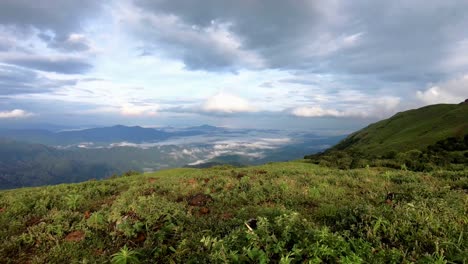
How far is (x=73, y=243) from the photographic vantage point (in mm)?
8281

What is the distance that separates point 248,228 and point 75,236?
21.4 ft

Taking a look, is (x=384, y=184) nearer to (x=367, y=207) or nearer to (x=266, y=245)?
(x=367, y=207)

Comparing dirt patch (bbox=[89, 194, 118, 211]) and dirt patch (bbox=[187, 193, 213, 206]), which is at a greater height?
dirt patch (bbox=[187, 193, 213, 206])

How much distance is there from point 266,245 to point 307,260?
1.01 metres

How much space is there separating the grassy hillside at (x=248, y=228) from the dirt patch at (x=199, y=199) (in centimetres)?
5

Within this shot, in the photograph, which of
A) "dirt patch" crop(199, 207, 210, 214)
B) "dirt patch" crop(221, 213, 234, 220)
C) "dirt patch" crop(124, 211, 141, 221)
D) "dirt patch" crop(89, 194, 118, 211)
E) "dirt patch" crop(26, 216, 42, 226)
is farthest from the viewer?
"dirt patch" crop(89, 194, 118, 211)

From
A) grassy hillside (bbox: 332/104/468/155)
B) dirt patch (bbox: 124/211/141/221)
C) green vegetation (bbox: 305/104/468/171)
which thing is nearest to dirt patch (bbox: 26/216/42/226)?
dirt patch (bbox: 124/211/141/221)

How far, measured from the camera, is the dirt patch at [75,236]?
337 inches

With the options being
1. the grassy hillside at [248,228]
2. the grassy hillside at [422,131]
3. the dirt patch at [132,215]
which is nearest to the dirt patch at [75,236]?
the grassy hillside at [248,228]

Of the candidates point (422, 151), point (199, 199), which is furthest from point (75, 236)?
point (422, 151)

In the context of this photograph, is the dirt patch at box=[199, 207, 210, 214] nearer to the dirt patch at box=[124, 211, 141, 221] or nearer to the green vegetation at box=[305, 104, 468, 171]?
the dirt patch at box=[124, 211, 141, 221]

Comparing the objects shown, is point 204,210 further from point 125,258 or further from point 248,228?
point 125,258

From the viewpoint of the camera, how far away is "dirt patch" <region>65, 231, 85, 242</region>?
8.56 m

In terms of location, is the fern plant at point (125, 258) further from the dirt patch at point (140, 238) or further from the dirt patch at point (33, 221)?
the dirt patch at point (33, 221)
